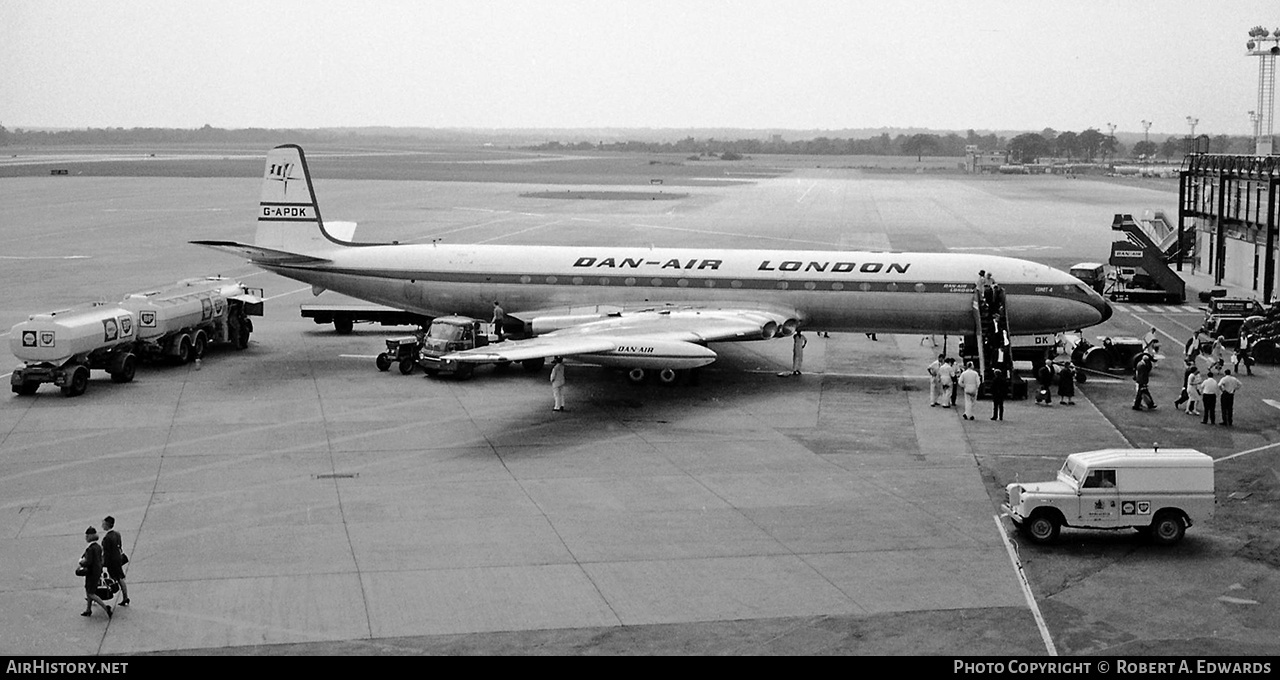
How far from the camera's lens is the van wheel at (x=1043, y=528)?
22.3 metres

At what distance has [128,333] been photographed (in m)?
36.8

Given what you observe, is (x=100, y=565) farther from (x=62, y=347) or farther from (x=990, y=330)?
(x=990, y=330)

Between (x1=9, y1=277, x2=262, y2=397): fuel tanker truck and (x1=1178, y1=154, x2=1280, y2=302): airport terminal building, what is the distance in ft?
141

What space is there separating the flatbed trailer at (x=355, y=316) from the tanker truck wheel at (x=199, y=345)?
5.69 meters

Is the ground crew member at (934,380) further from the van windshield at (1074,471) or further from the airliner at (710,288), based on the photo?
the van windshield at (1074,471)

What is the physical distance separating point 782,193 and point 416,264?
103 meters

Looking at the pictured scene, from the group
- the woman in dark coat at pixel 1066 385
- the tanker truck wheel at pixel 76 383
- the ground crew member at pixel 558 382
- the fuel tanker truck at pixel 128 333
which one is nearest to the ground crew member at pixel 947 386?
the woman in dark coat at pixel 1066 385

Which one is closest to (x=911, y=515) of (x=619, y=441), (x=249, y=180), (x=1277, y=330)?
(x=619, y=441)

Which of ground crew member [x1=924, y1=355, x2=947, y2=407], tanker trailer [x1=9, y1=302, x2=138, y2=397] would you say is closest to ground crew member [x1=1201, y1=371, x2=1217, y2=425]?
ground crew member [x1=924, y1=355, x2=947, y2=407]

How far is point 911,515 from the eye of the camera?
78.9 feet

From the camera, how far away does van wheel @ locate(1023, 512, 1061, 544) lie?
878 inches

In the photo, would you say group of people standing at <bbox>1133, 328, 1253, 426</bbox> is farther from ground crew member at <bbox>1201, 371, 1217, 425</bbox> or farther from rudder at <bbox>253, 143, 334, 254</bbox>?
rudder at <bbox>253, 143, 334, 254</bbox>

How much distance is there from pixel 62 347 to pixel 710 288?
18.8 metres

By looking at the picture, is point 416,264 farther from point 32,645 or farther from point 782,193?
point 782,193
